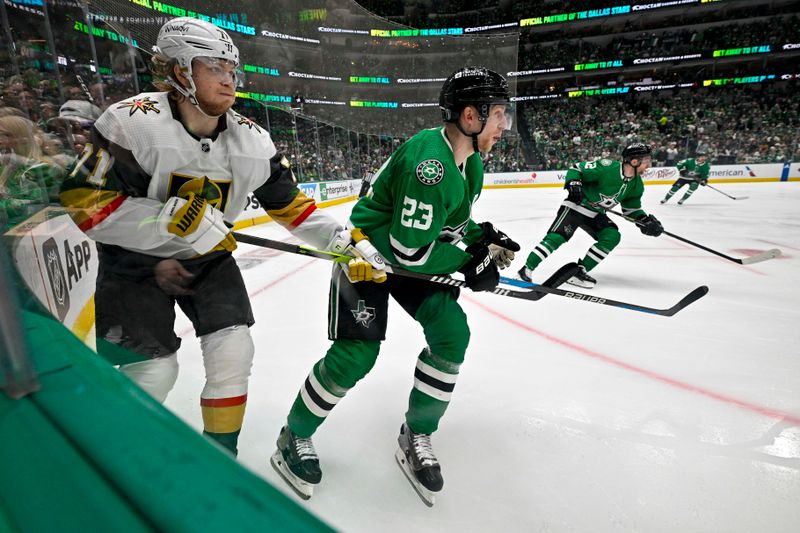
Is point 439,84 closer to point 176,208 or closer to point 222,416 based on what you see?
point 176,208

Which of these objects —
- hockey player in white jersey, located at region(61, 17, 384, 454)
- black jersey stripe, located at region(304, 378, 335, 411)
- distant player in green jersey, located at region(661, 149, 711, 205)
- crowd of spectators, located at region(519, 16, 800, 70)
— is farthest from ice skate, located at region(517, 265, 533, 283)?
crowd of spectators, located at region(519, 16, 800, 70)

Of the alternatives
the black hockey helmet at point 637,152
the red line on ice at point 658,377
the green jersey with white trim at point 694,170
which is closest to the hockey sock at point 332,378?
the red line on ice at point 658,377

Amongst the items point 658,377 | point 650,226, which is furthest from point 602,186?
point 658,377

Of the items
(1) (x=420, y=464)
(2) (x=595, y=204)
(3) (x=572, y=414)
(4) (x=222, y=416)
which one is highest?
(2) (x=595, y=204)

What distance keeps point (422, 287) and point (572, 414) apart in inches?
34.0

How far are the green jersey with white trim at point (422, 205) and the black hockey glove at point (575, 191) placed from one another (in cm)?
251

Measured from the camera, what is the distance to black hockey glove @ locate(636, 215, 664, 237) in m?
3.96

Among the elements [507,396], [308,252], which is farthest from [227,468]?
[507,396]

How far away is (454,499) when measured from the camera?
4.52 feet

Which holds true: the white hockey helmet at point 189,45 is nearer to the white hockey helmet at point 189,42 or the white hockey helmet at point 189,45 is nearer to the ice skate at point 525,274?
the white hockey helmet at point 189,42

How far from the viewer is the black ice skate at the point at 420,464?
4.52ft

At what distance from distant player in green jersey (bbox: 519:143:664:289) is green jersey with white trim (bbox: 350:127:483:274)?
249 centimetres

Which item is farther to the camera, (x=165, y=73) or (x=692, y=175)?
(x=692, y=175)

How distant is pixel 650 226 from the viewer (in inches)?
157
